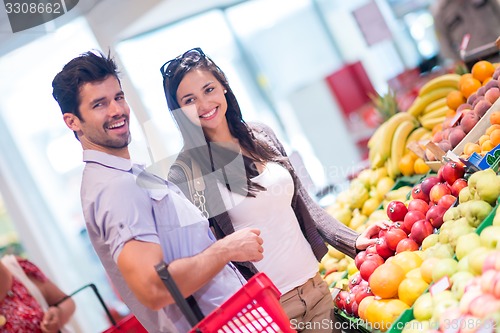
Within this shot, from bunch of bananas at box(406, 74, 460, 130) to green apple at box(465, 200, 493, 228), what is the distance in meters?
1.51

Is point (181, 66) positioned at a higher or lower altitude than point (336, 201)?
higher

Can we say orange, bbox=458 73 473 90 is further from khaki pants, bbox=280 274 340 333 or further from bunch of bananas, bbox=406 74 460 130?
khaki pants, bbox=280 274 340 333

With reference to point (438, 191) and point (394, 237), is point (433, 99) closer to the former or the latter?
point (438, 191)

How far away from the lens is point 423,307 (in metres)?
2.11

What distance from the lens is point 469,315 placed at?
1.81 meters

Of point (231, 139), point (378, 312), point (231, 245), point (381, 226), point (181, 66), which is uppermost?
point (181, 66)

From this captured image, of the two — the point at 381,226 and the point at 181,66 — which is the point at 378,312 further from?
the point at 181,66

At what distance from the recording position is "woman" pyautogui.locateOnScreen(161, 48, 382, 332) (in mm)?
2225

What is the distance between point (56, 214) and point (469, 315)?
2.80 m

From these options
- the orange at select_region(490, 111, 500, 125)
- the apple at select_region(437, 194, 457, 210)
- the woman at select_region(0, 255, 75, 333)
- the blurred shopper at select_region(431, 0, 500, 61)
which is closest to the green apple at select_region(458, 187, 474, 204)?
the apple at select_region(437, 194, 457, 210)

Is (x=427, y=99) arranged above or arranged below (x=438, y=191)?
above

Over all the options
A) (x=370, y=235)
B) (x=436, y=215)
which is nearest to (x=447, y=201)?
(x=436, y=215)

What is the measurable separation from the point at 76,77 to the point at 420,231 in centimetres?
155

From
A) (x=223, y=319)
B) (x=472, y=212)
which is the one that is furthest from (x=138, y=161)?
Answer: (x=472, y=212)
